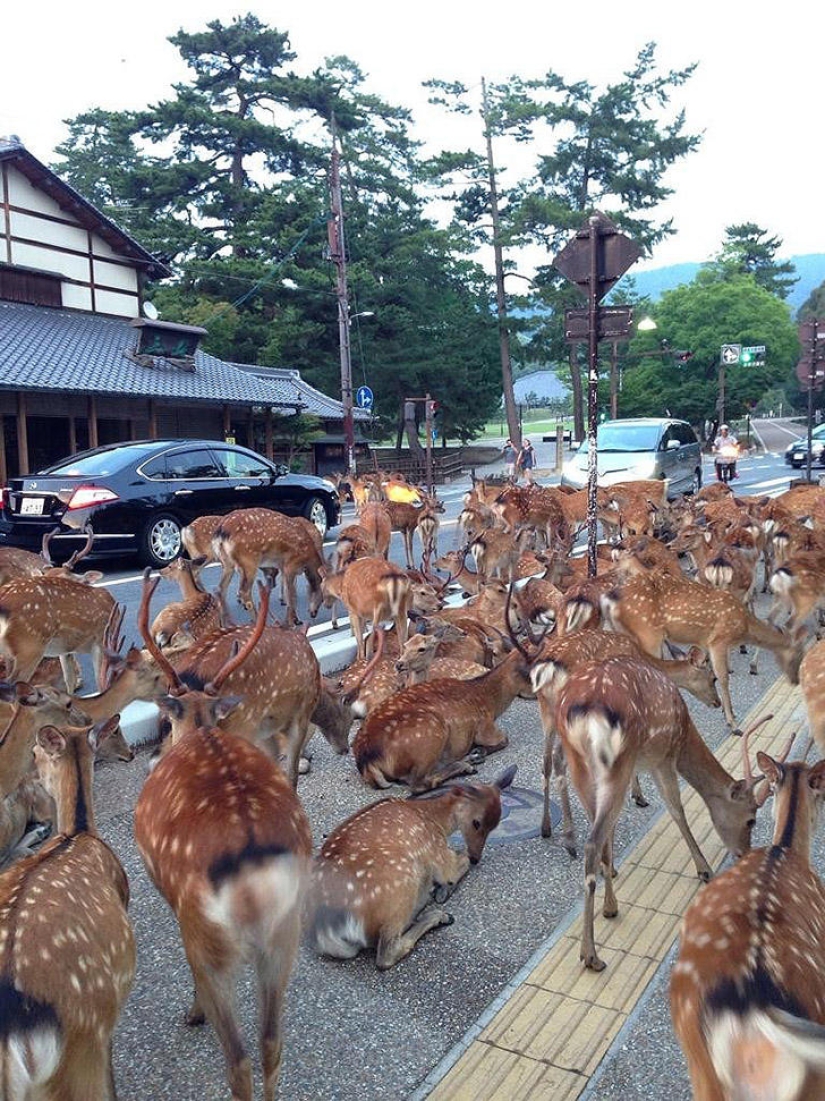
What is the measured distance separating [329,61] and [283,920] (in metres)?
57.9

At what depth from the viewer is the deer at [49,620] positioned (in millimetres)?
5613

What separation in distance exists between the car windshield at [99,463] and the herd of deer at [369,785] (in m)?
4.63

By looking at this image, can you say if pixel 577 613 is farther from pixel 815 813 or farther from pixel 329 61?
pixel 329 61

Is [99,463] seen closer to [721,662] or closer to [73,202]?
[721,662]

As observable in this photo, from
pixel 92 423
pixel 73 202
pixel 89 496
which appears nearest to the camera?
pixel 89 496

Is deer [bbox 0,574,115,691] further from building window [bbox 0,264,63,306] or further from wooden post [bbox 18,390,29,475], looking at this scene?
building window [bbox 0,264,63,306]

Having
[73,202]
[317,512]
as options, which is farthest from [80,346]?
Result: [317,512]

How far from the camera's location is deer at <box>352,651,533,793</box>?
15.8ft

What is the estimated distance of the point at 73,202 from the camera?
21.3 metres

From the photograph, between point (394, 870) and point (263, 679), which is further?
point (263, 679)

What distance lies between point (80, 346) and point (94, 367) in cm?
126

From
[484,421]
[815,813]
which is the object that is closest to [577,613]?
[815,813]

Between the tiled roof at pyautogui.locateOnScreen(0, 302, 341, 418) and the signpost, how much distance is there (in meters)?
11.8

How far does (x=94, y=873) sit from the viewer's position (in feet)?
9.06
